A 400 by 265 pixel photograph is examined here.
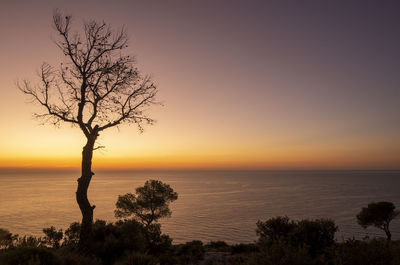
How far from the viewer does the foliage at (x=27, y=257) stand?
768cm

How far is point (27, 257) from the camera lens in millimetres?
7789

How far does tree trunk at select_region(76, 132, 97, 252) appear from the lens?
11758 mm

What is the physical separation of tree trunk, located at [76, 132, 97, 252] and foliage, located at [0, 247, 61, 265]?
345 cm

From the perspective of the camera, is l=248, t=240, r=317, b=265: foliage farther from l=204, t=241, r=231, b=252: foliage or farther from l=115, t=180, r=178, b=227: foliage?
l=115, t=180, r=178, b=227: foliage

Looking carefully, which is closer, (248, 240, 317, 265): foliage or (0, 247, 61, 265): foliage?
(248, 240, 317, 265): foliage

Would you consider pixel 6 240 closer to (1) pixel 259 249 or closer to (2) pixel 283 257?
(1) pixel 259 249

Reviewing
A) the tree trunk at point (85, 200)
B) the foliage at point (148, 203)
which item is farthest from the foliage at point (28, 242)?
the foliage at point (148, 203)

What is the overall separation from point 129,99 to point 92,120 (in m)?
1.98

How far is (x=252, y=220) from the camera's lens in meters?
71.4

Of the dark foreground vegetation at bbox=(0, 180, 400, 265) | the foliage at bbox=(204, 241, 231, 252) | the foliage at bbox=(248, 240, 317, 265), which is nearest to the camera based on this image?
the foliage at bbox=(248, 240, 317, 265)

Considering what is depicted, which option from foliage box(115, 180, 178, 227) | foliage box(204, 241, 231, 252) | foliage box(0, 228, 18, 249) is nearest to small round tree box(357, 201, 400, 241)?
foliage box(204, 241, 231, 252)

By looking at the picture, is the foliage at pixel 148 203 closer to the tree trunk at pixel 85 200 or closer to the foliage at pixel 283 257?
the tree trunk at pixel 85 200

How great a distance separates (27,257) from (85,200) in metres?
4.39

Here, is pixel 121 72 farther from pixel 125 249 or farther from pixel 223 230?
pixel 223 230
